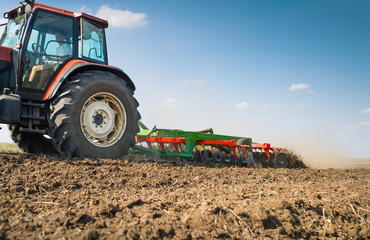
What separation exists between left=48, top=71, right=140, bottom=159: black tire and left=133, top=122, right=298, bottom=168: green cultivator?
156 cm

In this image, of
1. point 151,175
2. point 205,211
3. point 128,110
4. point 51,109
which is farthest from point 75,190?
point 128,110

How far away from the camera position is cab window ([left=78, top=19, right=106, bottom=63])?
536 centimetres

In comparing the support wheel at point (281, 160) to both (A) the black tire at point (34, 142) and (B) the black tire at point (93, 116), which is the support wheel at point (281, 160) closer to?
(B) the black tire at point (93, 116)

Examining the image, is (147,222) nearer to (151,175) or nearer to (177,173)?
(151,175)

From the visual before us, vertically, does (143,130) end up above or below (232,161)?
above

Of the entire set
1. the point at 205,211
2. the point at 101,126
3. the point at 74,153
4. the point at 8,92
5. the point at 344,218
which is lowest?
the point at 344,218

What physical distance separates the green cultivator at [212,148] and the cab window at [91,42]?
2.16 meters

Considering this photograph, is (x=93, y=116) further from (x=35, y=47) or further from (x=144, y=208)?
(x=144, y=208)

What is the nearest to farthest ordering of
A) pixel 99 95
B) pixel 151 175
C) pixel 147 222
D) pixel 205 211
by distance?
pixel 147 222
pixel 205 211
pixel 151 175
pixel 99 95

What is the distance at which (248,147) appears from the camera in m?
8.28

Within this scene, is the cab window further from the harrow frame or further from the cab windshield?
the harrow frame

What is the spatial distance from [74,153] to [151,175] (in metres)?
1.42

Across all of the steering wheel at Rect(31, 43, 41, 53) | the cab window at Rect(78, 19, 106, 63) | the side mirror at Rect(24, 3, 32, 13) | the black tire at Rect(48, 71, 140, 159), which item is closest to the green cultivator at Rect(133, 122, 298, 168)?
the black tire at Rect(48, 71, 140, 159)

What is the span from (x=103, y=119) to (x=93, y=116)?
176 millimetres
